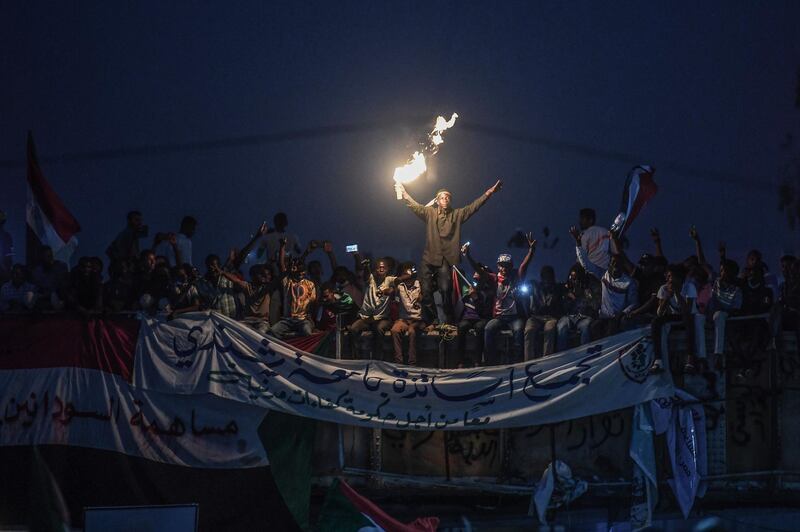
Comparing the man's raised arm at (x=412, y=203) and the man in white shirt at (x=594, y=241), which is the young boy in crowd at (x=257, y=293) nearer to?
the man's raised arm at (x=412, y=203)

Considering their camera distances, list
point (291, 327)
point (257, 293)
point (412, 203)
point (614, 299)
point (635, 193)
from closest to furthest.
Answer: point (614, 299) → point (291, 327) → point (257, 293) → point (635, 193) → point (412, 203)

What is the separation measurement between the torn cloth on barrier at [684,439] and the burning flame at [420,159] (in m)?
4.29

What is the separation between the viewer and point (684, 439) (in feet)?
37.7

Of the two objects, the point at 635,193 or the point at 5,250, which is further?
the point at 5,250

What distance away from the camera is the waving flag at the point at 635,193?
1272 centimetres

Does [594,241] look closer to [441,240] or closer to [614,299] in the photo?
[614,299]

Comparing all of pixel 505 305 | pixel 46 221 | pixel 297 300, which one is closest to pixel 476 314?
pixel 505 305

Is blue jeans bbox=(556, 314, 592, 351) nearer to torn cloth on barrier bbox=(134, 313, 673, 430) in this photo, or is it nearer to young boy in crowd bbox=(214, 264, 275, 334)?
torn cloth on barrier bbox=(134, 313, 673, 430)

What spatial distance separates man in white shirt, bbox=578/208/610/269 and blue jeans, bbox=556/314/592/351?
0.88 meters

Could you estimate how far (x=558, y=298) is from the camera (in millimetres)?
12047

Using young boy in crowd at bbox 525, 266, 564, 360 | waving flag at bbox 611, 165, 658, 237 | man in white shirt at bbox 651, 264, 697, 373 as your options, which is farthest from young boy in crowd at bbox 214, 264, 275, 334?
man in white shirt at bbox 651, 264, 697, 373

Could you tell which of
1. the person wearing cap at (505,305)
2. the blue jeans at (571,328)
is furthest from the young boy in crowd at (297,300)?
the blue jeans at (571,328)

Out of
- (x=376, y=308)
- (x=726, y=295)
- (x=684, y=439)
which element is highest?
(x=726, y=295)

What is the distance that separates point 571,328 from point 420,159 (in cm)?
341
